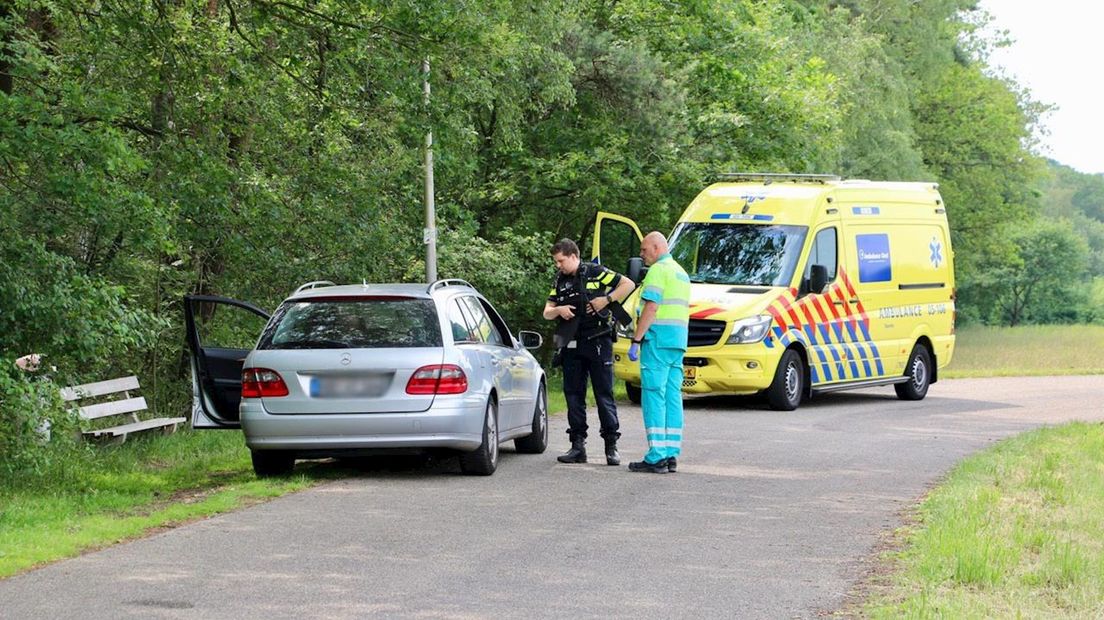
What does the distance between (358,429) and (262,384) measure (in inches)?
32.6

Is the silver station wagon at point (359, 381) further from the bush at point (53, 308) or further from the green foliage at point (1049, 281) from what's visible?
the green foliage at point (1049, 281)

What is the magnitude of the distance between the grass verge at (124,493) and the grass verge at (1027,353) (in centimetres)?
1978

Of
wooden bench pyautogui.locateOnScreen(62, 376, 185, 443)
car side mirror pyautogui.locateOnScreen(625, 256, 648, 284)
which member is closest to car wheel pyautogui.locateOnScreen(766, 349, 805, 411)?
car side mirror pyautogui.locateOnScreen(625, 256, 648, 284)

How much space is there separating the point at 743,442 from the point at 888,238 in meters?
7.02

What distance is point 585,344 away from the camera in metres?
12.9

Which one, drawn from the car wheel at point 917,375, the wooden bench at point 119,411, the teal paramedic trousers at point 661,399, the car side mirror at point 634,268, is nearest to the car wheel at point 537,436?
the teal paramedic trousers at point 661,399

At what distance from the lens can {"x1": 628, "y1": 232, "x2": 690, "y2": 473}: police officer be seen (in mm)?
12383

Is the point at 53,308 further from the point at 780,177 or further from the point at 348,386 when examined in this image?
the point at 780,177

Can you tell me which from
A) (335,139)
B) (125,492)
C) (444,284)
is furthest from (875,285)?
(125,492)

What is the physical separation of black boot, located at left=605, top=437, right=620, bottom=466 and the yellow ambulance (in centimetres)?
460

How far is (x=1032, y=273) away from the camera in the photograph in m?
105

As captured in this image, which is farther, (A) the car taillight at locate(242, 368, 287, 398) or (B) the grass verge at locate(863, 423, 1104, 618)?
(A) the car taillight at locate(242, 368, 287, 398)

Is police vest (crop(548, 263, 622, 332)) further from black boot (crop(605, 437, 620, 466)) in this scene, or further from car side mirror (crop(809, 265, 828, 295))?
car side mirror (crop(809, 265, 828, 295))

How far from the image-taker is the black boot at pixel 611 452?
42.8ft
